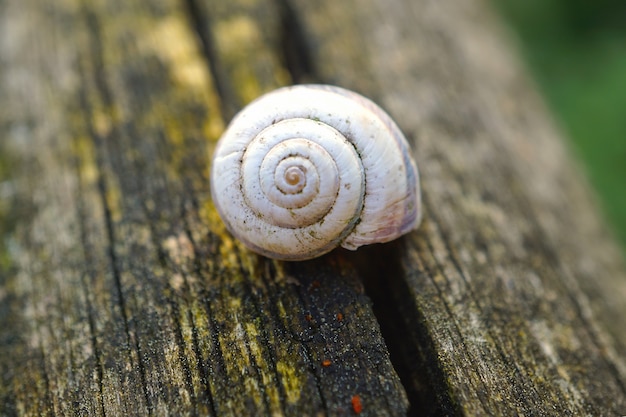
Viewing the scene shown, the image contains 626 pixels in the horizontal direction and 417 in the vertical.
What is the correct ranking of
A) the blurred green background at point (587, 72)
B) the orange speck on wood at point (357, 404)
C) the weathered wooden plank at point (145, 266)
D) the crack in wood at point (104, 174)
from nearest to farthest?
the orange speck on wood at point (357, 404) < the weathered wooden plank at point (145, 266) < the crack in wood at point (104, 174) < the blurred green background at point (587, 72)

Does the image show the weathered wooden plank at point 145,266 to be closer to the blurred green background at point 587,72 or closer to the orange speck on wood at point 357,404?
the orange speck on wood at point 357,404

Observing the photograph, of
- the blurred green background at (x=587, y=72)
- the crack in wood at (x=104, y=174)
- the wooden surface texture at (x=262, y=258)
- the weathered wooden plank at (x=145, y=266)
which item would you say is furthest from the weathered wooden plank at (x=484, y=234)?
the blurred green background at (x=587, y=72)

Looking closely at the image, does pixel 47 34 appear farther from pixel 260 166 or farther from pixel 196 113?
pixel 260 166

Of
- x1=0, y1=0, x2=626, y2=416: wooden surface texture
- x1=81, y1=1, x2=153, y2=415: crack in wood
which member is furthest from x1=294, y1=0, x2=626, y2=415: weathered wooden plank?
x1=81, y1=1, x2=153, y2=415: crack in wood

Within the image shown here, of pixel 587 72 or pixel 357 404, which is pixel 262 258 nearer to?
pixel 357 404

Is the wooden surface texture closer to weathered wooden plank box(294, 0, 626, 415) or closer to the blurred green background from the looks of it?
weathered wooden plank box(294, 0, 626, 415)

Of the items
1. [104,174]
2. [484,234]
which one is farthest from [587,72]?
[104,174]

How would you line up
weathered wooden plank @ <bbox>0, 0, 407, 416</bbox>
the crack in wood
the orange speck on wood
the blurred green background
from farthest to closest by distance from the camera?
the blurred green background, the crack in wood, weathered wooden plank @ <bbox>0, 0, 407, 416</bbox>, the orange speck on wood
